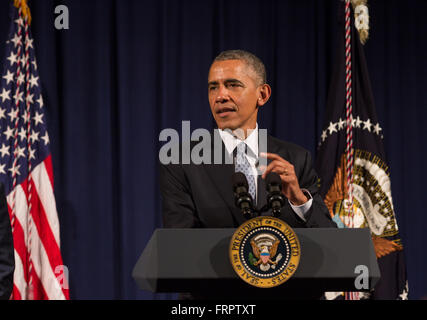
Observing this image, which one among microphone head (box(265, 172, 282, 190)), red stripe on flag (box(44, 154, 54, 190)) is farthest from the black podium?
red stripe on flag (box(44, 154, 54, 190))

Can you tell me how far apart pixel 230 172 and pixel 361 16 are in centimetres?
210

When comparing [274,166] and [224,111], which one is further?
[224,111]

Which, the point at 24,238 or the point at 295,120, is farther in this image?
the point at 295,120

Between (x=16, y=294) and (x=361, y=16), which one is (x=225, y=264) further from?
(x=361, y=16)

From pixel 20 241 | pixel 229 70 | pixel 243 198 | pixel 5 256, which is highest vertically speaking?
pixel 229 70

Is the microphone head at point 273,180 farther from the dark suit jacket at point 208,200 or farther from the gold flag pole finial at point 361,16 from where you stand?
the gold flag pole finial at point 361,16

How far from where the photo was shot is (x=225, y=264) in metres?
1.05

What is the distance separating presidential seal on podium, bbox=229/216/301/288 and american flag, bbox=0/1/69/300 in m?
2.29

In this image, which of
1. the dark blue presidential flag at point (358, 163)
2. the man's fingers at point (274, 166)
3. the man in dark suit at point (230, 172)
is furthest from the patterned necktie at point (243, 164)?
the dark blue presidential flag at point (358, 163)

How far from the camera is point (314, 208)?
4.67 feet

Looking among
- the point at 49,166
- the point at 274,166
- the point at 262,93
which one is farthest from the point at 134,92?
the point at 274,166
